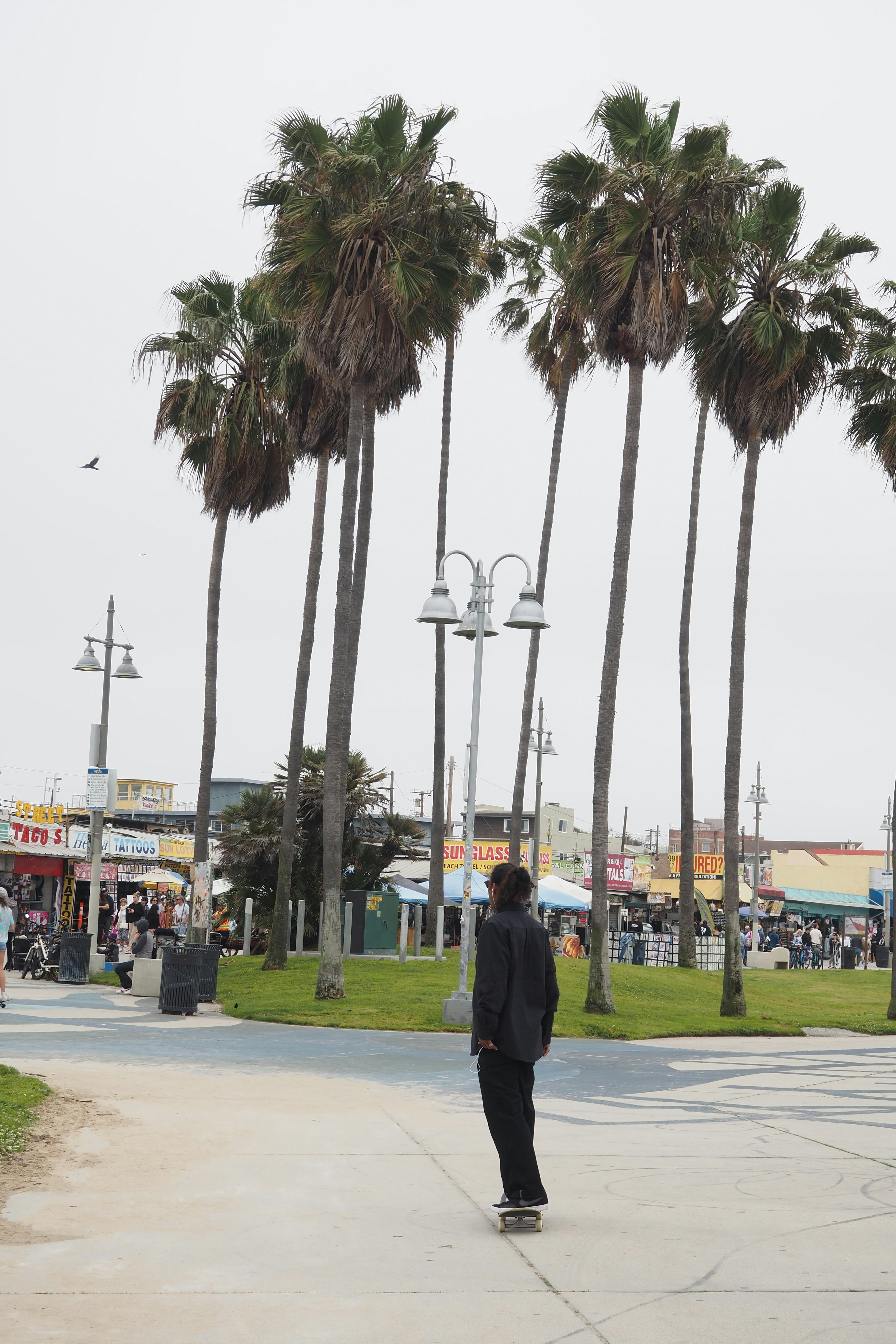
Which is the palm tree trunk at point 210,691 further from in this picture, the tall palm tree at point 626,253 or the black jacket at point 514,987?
the black jacket at point 514,987

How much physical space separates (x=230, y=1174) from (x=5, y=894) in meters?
11.9

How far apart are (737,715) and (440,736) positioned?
1114cm

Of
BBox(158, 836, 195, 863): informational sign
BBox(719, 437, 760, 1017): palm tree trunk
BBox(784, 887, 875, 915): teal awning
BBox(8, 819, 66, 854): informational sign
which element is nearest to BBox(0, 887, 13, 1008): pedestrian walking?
BBox(719, 437, 760, 1017): palm tree trunk

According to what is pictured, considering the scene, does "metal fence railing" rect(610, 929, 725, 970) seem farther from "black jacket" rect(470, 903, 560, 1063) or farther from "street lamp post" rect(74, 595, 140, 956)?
"black jacket" rect(470, 903, 560, 1063)

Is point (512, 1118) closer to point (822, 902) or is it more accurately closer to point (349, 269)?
point (349, 269)

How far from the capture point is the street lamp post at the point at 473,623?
57.2ft

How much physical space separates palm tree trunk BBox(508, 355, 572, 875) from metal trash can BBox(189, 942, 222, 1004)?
11.3m

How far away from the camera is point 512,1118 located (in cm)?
646

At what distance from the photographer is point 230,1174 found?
7.49 m

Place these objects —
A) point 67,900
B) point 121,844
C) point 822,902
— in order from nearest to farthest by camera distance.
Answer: point 67,900, point 121,844, point 822,902

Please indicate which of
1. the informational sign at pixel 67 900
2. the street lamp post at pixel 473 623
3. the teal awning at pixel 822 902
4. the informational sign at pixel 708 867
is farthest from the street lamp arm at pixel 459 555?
the teal awning at pixel 822 902

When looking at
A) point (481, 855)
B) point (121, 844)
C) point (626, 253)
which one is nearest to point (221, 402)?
point (626, 253)

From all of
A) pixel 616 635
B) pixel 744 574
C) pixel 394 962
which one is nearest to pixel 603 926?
pixel 616 635

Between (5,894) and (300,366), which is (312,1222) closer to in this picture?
(5,894)
